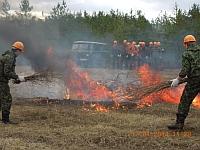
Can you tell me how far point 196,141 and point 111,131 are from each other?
1757 millimetres

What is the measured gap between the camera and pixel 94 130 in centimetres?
893

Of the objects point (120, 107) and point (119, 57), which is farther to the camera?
point (119, 57)

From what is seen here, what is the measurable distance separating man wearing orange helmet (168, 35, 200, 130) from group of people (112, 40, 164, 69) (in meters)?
19.3

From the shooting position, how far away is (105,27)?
4191 centimetres

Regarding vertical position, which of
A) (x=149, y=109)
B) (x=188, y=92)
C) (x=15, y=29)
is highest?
(x=15, y=29)

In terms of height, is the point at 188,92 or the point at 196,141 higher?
the point at 188,92

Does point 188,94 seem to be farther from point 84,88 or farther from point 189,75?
point 84,88

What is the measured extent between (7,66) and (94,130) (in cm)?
259

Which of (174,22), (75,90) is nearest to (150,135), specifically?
(75,90)

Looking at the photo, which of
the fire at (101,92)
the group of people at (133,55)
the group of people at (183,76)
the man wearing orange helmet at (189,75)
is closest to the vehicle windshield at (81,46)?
the group of people at (133,55)

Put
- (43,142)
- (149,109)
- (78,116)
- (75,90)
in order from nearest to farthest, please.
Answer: (43,142) < (78,116) < (149,109) < (75,90)

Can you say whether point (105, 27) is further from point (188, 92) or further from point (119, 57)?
point (188, 92)

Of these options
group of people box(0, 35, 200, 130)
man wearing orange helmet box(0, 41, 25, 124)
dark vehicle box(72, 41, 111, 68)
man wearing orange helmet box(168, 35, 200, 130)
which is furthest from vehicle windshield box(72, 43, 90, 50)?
man wearing orange helmet box(168, 35, 200, 130)

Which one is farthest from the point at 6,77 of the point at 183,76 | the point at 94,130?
the point at 183,76
